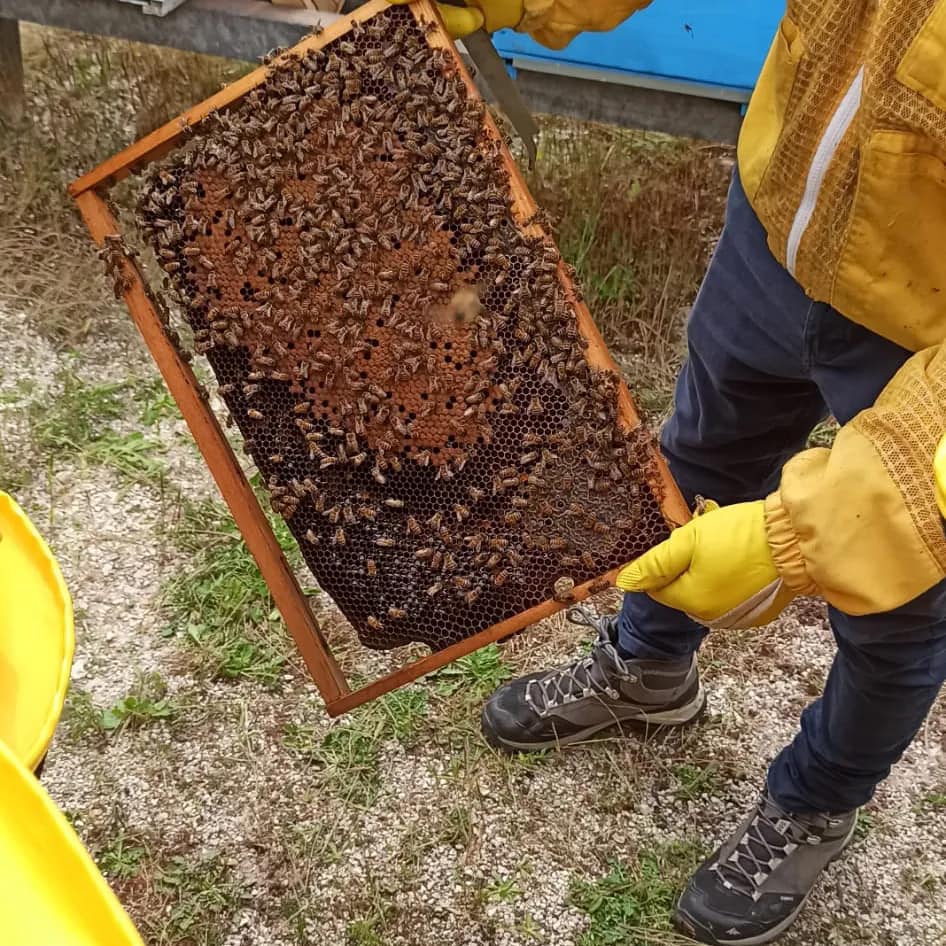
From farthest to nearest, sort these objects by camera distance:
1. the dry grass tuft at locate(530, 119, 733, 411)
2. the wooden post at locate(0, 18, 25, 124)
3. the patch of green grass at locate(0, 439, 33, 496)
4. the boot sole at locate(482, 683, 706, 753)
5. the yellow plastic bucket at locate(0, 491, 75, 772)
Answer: the wooden post at locate(0, 18, 25, 124), the dry grass tuft at locate(530, 119, 733, 411), the patch of green grass at locate(0, 439, 33, 496), the boot sole at locate(482, 683, 706, 753), the yellow plastic bucket at locate(0, 491, 75, 772)

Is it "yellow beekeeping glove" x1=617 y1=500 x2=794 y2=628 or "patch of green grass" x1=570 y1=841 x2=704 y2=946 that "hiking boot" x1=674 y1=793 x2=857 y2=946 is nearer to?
"patch of green grass" x1=570 y1=841 x2=704 y2=946

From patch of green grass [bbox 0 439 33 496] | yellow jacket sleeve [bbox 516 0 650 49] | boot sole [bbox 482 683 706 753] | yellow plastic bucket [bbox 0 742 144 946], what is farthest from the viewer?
patch of green grass [bbox 0 439 33 496]

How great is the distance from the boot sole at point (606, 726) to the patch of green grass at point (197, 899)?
93 centimetres

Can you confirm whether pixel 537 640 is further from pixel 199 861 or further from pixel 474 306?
pixel 474 306

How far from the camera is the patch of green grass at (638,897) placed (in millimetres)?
2756

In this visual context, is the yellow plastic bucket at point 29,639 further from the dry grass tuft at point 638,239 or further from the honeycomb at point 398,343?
the dry grass tuft at point 638,239

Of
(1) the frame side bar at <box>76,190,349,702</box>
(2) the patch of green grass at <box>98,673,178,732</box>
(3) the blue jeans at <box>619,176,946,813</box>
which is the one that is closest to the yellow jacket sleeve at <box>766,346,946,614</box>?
(3) the blue jeans at <box>619,176,946,813</box>

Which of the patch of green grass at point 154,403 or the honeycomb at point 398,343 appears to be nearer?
the honeycomb at point 398,343

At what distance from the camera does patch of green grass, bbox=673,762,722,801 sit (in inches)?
122

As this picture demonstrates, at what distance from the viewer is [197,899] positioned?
2771mm

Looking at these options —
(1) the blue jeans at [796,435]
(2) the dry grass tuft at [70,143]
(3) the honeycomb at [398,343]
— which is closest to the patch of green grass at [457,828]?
(1) the blue jeans at [796,435]

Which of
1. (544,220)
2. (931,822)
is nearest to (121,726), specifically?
(544,220)

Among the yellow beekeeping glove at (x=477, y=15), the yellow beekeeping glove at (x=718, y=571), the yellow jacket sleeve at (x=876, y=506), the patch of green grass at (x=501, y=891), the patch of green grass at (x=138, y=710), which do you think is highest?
the yellow beekeeping glove at (x=477, y=15)

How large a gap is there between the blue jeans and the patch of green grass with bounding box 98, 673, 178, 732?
5.52 feet
